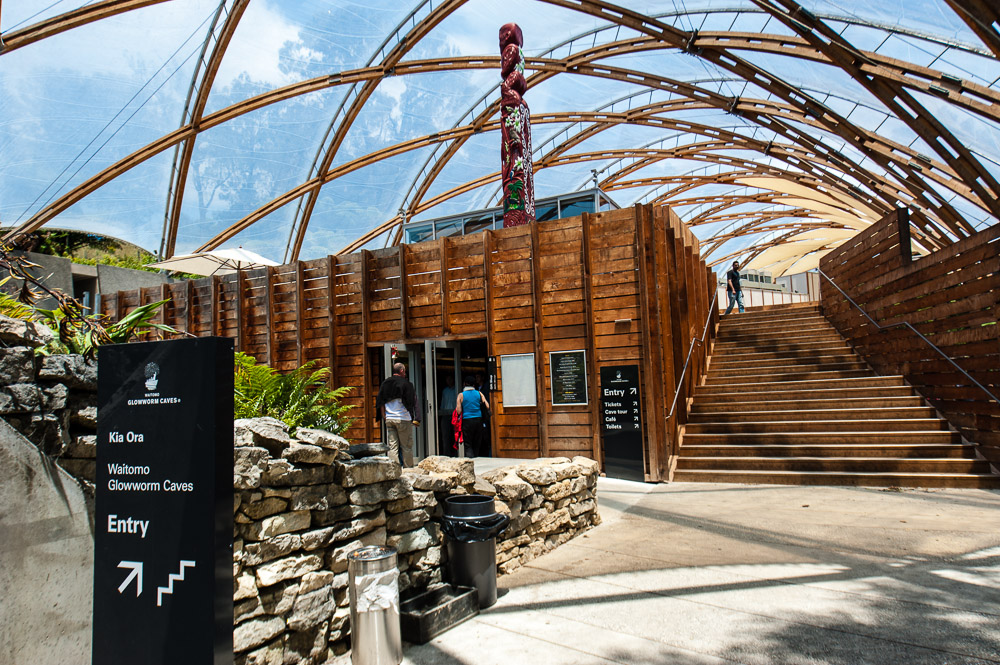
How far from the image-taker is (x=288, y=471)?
3.91m

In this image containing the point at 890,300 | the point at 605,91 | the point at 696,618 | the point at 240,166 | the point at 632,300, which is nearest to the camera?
the point at 696,618

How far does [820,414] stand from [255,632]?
9847mm

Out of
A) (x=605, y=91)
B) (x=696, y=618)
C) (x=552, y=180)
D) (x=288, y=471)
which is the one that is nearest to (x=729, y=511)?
(x=696, y=618)

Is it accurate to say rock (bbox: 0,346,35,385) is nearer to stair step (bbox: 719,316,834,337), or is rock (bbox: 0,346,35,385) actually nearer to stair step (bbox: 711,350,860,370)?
stair step (bbox: 711,350,860,370)

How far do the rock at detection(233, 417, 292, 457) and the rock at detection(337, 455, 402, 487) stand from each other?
504mm

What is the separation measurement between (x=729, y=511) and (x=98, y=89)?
18.7 metres

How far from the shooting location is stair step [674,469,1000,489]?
847cm

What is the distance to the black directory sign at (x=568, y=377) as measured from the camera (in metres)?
10.3

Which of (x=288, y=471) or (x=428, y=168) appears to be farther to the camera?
(x=428, y=168)

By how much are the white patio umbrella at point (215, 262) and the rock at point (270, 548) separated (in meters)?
11.5

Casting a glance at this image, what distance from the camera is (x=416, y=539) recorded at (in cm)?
484

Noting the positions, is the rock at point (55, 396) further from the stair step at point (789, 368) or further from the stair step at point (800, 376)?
the stair step at point (789, 368)

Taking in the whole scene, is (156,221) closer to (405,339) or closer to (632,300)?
(405,339)

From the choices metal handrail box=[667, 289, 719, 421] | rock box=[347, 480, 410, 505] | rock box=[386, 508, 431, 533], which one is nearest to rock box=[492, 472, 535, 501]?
rock box=[386, 508, 431, 533]
